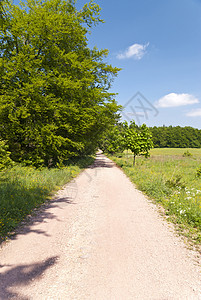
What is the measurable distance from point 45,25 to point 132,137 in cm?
1322

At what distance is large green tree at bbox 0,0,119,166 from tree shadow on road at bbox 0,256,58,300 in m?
10.0

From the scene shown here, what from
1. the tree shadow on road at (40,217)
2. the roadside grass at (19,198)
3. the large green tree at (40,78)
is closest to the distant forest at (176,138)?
the large green tree at (40,78)

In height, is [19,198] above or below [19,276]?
above

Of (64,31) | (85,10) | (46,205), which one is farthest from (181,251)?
(85,10)

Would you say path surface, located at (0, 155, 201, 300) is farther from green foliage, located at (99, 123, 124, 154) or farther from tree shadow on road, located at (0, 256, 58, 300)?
green foliage, located at (99, 123, 124, 154)

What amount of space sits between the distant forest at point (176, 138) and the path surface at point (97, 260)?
102957 mm

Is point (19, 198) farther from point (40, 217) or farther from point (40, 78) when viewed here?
point (40, 78)

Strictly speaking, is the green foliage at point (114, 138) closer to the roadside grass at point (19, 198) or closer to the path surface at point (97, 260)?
the roadside grass at point (19, 198)

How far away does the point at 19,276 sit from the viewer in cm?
291

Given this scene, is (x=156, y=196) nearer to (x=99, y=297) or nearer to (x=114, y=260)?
(x=114, y=260)

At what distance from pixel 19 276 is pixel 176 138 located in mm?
116042

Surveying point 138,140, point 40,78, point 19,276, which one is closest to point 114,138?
point 138,140

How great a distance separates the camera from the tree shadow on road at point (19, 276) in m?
2.55

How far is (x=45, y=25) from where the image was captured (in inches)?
485
